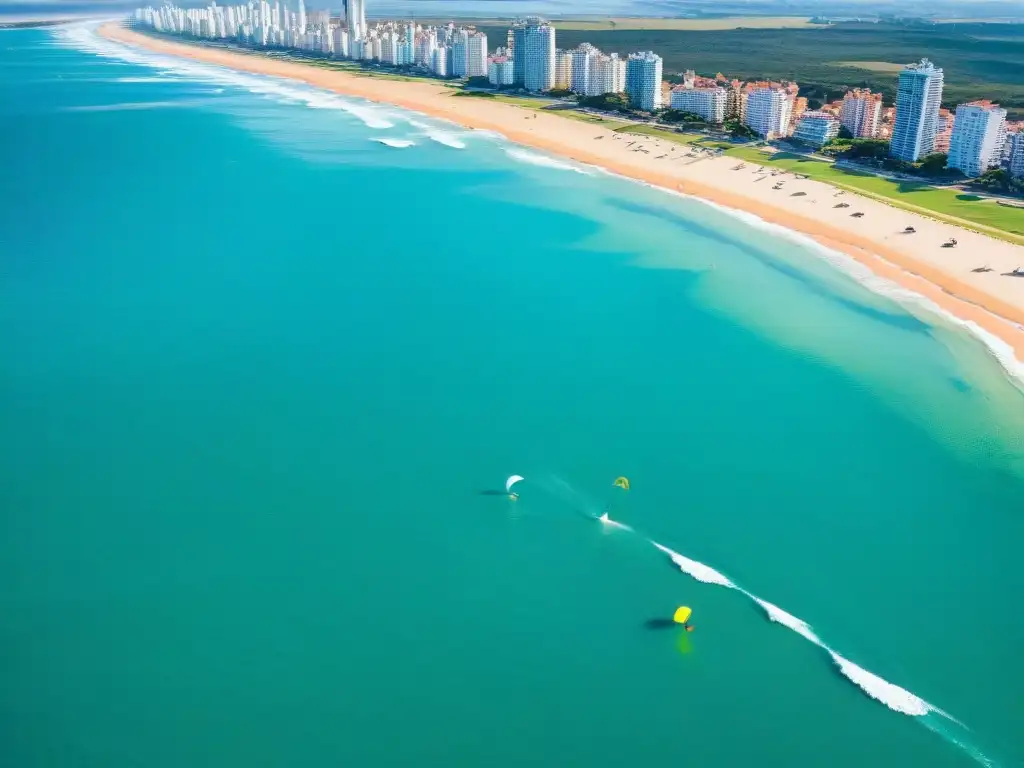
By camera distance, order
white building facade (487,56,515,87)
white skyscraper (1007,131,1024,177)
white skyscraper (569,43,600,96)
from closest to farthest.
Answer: white skyscraper (1007,131,1024,177), white skyscraper (569,43,600,96), white building facade (487,56,515,87)

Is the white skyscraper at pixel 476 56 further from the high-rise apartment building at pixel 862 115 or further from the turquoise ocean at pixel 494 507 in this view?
the turquoise ocean at pixel 494 507

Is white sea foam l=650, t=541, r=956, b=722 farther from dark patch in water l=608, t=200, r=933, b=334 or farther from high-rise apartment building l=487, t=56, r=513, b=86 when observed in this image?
high-rise apartment building l=487, t=56, r=513, b=86

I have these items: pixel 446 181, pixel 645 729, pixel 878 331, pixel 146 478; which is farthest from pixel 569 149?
pixel 645 729

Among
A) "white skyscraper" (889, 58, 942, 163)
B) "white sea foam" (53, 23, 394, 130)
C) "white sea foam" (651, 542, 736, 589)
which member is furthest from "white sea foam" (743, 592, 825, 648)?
"white sea foam" (53, 23, 394, 130)

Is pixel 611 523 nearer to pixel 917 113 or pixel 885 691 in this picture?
pixel 885 691

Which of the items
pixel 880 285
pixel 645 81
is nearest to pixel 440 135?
pixel 645 81

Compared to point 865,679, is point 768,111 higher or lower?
higher
